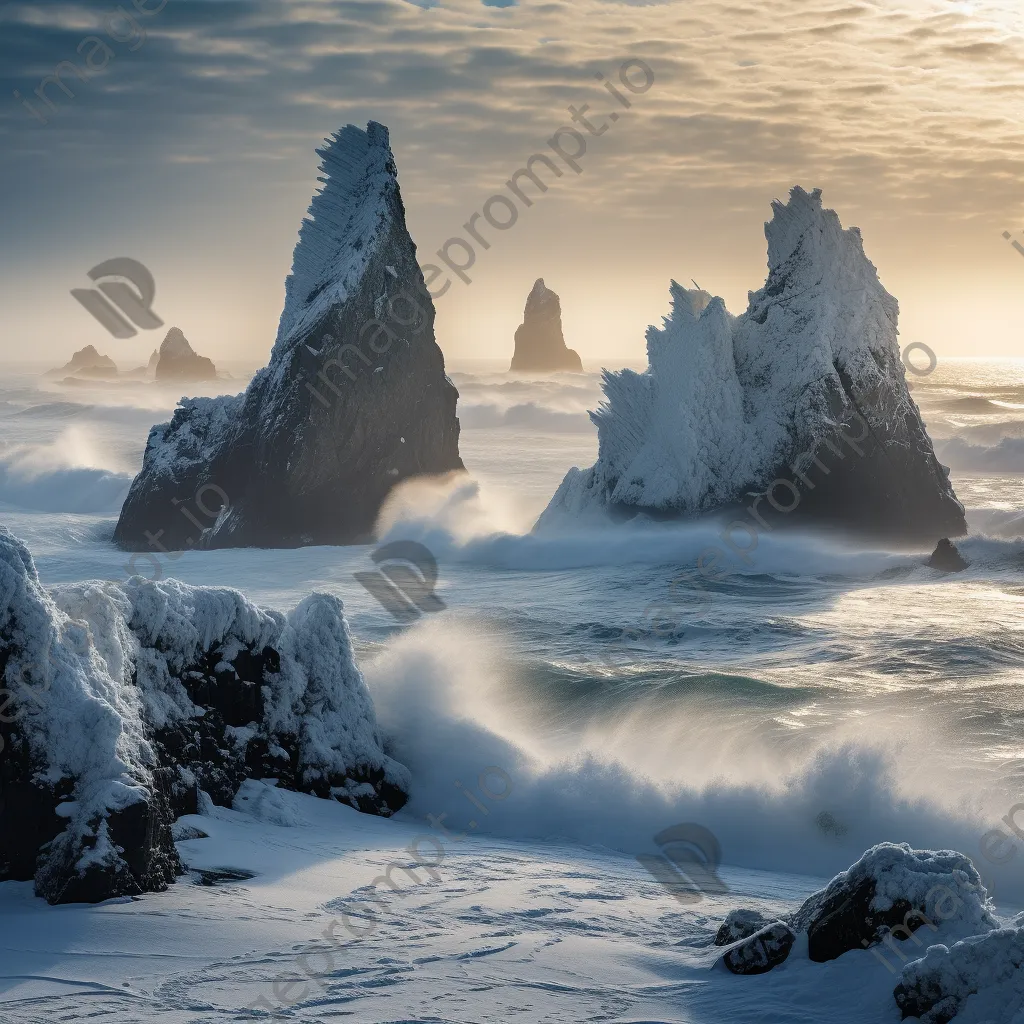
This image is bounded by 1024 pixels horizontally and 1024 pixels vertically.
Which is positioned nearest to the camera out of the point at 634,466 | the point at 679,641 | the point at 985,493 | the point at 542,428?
the point at 679,641

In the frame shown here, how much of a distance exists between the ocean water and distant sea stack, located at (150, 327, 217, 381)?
3266 inches

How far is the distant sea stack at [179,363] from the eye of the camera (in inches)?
5128

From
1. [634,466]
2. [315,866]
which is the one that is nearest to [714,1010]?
[315,866]

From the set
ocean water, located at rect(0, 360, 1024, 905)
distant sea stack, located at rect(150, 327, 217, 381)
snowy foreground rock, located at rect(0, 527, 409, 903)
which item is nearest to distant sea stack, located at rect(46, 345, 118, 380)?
distant sea stack, located at rect(150, 327, 217, 381)

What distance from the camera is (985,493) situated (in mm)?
51438

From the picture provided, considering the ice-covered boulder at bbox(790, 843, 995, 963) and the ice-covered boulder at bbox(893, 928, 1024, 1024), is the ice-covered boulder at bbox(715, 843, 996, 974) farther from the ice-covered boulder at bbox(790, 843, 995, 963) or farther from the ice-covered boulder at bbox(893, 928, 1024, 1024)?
the ice-covered boulder at bbox(893, 928, 1024, 1024)

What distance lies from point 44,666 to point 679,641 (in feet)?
54.8

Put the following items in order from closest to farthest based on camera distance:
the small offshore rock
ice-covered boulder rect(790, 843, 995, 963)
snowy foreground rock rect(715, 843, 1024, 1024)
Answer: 1. snowy foreground rock rect(715, 843, 1024, 1024)
2. ice-covered boulder rect(790, 843, 995, 963)
3. the small offshore rock

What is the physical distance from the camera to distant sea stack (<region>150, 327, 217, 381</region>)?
130250 millimetres

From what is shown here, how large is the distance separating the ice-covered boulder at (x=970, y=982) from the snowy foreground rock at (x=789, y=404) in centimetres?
Answer: 2912

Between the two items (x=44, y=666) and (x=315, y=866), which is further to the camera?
(x=315, y=866)

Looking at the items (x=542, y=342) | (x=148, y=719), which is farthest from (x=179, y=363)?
(x=148, y=719)

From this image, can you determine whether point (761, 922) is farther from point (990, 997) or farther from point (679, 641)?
point (679, 641)

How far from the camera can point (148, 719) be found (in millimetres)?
12633
